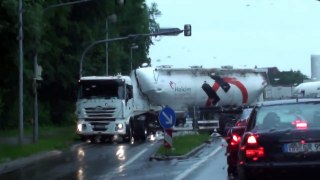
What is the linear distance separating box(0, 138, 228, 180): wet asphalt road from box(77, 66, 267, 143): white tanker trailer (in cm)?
727

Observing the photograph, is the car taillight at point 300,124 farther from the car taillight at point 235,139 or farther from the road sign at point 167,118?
the road sign at point 167,118

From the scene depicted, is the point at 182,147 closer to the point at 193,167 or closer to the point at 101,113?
the point at 193,167

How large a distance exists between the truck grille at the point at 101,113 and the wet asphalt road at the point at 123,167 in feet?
23.5

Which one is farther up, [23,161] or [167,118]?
[167,118]

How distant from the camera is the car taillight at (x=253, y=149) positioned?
11.9 meters

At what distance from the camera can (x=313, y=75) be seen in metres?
53.2

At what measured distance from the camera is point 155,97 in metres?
40.2

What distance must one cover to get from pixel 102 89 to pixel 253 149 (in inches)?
961

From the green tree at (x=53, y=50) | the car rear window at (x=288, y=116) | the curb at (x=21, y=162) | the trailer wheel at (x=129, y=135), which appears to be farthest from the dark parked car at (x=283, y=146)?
the trailer wheel at (x=129, y=135)

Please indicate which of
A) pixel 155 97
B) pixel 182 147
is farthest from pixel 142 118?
pixel 182 147

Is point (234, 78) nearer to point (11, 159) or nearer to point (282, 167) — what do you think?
point (11, 159)

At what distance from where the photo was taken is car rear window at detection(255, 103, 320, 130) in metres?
12.1

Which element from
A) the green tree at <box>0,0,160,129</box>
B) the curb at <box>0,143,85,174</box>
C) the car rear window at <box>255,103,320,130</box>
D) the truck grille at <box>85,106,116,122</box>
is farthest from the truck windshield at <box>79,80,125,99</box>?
the car rear window at <box>255,103,320,130</box>

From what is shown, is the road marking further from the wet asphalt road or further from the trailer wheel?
the trailer wheel
